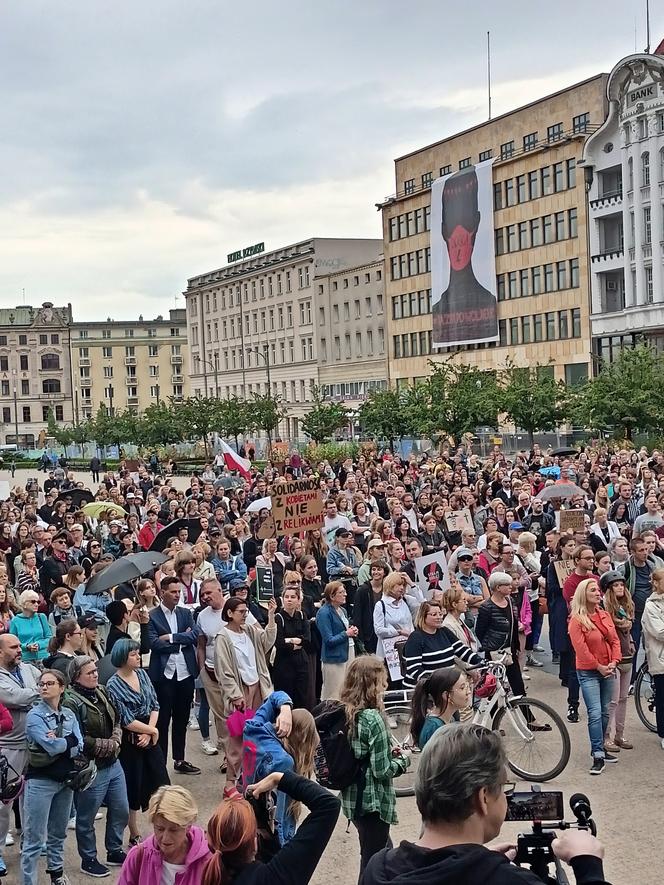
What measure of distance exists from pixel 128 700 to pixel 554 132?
214ft

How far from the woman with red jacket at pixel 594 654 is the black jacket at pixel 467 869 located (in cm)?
648

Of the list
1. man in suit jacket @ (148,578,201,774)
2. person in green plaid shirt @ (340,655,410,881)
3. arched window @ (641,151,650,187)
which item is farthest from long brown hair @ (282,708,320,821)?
arched window @ (641,151,650,187)

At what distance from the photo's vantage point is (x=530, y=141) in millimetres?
70188

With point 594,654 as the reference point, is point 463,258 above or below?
above

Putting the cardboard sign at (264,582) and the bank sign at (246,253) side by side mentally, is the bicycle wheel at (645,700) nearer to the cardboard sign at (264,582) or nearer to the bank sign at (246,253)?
the cardboard sign at (264,582)

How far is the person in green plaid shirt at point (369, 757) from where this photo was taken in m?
6.20

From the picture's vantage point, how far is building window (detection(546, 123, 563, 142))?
67438 mm

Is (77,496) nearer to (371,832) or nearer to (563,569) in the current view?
(563,569)

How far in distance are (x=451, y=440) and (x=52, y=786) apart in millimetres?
47339

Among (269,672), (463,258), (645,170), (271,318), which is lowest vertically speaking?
(269,672)

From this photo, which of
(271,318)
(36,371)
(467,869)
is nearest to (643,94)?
(271,318)

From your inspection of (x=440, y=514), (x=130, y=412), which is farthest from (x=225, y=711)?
(x=130, y=412)

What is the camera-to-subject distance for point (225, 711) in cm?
953

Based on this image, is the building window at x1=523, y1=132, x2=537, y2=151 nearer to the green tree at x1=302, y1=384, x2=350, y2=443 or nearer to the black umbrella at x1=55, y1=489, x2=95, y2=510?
the green tree at x1=302, y1=384, x2=350, y2=443
